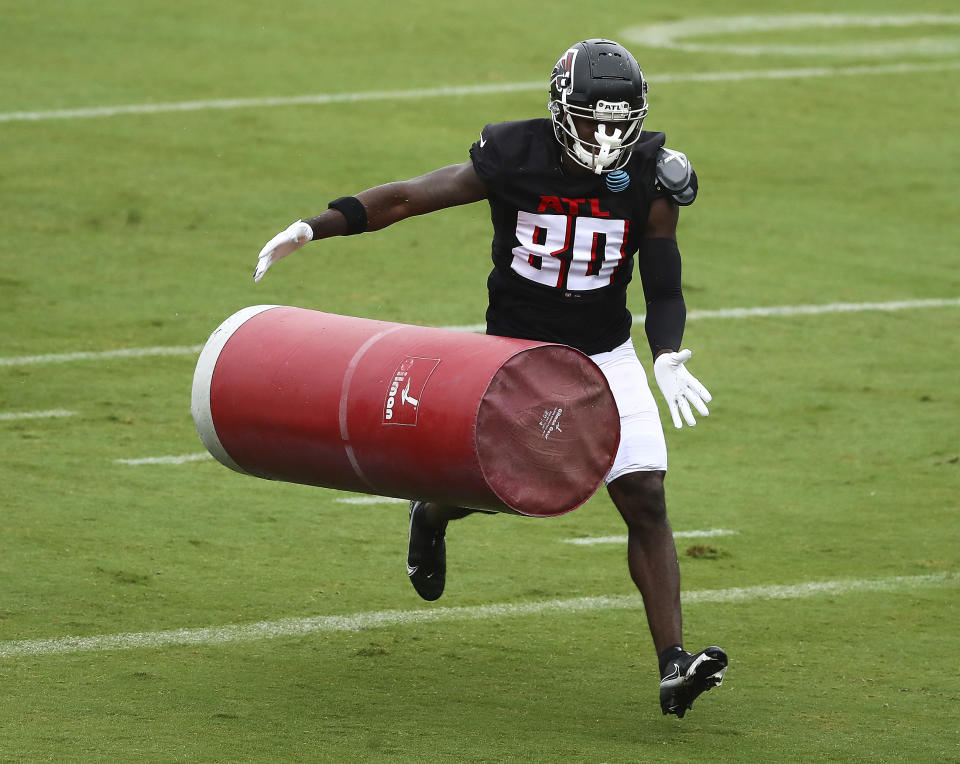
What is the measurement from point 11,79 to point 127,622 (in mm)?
9172

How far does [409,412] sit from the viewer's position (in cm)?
472

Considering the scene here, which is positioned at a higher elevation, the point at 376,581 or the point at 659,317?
the point at 659,317

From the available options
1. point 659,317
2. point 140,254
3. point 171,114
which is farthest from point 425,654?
point 171,114

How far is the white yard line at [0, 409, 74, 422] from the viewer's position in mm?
8039

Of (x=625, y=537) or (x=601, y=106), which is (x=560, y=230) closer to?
(x=601, y=106)

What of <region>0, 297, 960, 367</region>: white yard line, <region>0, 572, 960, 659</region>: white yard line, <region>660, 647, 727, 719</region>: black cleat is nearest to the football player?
<region>660, 647, 727, 719</region>: black cleat

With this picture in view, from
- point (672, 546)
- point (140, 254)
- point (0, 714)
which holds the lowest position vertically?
point (140, 254)

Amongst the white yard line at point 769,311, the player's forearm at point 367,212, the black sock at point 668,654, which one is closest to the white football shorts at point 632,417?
the black sock at point 668,654

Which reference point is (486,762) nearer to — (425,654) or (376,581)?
(425,654)

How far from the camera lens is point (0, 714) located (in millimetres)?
4742

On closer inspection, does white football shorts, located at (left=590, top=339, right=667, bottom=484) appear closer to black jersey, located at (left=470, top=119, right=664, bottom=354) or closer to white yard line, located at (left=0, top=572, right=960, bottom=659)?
black jersey, located at (left=470, top=119, right=664, bottom=354)

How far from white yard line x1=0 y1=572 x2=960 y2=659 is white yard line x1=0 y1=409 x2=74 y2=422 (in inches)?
108

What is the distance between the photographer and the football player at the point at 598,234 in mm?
5129

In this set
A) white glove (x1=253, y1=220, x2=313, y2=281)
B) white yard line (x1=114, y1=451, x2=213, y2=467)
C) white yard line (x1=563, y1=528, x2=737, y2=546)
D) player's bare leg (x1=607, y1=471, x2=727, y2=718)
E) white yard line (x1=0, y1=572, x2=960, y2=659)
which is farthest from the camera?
white yard line (x1=114, y1=451, x2=213, y2=467)
